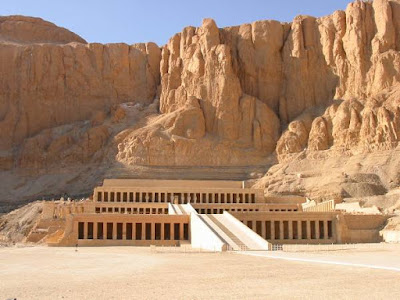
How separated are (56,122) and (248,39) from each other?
129ft

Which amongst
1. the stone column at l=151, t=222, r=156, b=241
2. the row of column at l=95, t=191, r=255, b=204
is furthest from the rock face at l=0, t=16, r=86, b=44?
the stone column at l=151, t=222, r=156, b=241

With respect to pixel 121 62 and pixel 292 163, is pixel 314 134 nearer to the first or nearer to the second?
pixel 292 163

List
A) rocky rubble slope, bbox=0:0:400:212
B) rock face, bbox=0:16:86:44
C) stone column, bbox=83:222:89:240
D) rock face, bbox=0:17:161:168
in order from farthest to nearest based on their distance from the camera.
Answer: rock face, bbox=0:16:86:44 < rock face, bbox=0:17:161:168 < rocky rubble slope, bbox=0:0:400:212 < stone column, bbox=83:222:89:240

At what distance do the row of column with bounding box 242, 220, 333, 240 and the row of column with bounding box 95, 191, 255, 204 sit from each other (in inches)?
769

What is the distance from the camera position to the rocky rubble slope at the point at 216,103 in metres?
91.1

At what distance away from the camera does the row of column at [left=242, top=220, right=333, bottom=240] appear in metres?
53.5

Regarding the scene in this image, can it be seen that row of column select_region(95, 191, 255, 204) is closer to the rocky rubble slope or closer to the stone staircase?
the rocky rubble slope

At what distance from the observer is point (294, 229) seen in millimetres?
54719

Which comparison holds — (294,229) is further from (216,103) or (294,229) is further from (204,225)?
(216,103)

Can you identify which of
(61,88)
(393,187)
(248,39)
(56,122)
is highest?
(248,39)

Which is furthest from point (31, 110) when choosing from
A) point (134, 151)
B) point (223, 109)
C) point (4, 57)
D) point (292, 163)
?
point (292, 163)

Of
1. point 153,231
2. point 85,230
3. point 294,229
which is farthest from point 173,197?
point 85,230

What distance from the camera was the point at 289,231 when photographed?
5353 centimetres

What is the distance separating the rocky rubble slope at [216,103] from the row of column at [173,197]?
9295 mm
